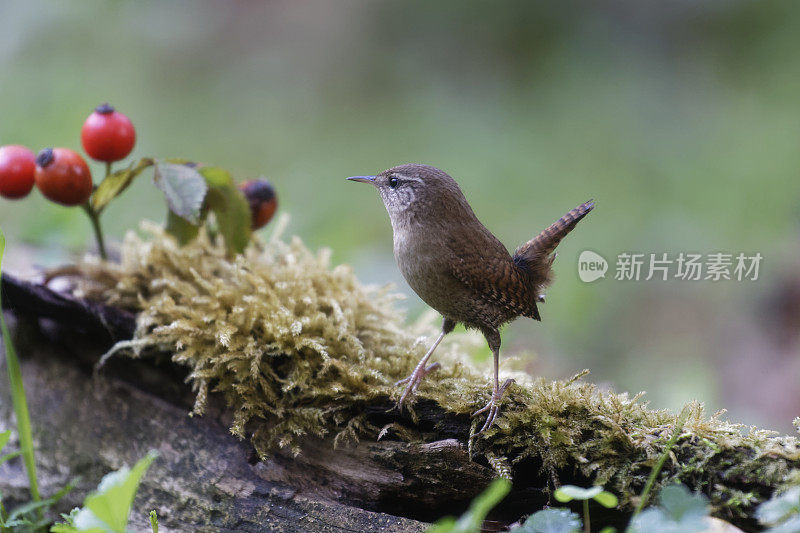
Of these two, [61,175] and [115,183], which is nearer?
[61,175]

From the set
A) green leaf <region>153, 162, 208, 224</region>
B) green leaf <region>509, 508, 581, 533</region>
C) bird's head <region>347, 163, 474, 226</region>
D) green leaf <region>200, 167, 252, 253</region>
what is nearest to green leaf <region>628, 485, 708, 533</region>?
green leaf <region>509, 508, 581, 533</region>

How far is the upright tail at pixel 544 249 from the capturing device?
122 inches

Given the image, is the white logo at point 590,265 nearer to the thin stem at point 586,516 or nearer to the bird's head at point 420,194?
the bird's head at point 420,194

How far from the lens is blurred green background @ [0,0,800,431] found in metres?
5.97

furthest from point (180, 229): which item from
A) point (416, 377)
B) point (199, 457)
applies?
point (416, 377)

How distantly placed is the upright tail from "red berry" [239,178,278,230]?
1.43 metres

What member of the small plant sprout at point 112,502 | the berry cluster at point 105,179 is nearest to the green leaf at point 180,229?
the berry cluster at point 105,179

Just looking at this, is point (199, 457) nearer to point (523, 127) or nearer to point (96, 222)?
point (96, 222)

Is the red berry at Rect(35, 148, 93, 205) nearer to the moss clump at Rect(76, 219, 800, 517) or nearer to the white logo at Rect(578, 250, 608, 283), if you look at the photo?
the moss clump at Rect(76, 219, 800, 517)

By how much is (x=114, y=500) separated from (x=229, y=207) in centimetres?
201

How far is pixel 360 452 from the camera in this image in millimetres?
2682

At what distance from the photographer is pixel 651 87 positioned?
8.62 m

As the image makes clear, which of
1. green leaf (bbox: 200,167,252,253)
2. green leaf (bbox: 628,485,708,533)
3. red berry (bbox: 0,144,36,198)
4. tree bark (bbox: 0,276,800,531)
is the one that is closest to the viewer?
green leaf (bbox: 628,485,708,533)

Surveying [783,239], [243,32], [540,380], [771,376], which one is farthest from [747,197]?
[243,32]
